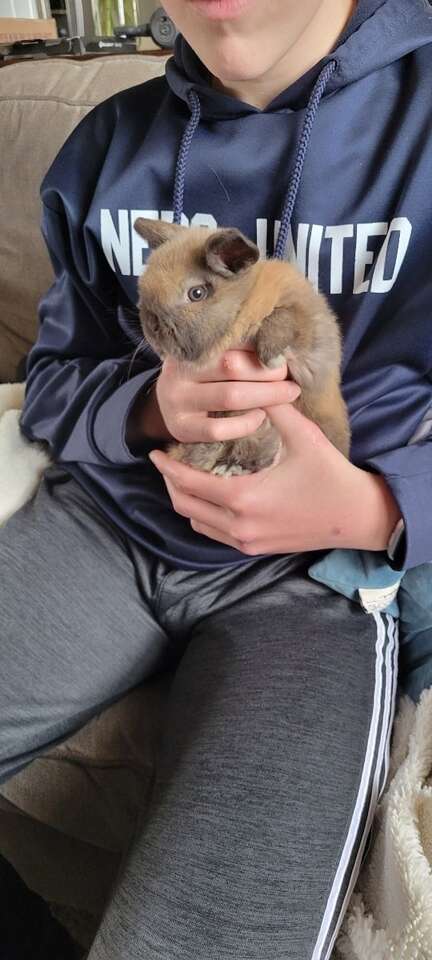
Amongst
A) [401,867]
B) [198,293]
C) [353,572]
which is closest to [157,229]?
[198,293]

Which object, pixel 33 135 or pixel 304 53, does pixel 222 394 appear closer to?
pixel 304 53

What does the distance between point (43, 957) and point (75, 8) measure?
10.2ft

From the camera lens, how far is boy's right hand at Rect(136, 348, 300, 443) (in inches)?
28.5

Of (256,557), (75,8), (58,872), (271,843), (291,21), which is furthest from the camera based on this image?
(75,8)

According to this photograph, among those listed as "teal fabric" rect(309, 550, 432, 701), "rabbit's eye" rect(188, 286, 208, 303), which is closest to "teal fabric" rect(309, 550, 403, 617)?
"teal fabric" rect(309, 550, 432, 701)

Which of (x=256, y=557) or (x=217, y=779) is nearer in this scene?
(x=217, y=779)

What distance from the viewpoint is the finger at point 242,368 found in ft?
2.37

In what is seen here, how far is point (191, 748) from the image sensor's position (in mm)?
718

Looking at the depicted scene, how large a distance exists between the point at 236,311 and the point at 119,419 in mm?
241

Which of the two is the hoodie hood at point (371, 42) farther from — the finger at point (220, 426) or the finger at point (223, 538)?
the finger at point (223, 538)

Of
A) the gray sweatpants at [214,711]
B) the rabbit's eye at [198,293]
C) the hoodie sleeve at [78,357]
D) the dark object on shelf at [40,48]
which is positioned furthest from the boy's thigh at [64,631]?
the dark object on shelf at [40,48]

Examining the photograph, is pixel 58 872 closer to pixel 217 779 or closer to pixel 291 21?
pixel 217 779

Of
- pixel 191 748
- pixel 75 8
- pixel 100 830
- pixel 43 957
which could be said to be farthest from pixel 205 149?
pixel 75 8

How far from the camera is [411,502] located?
77 cm
